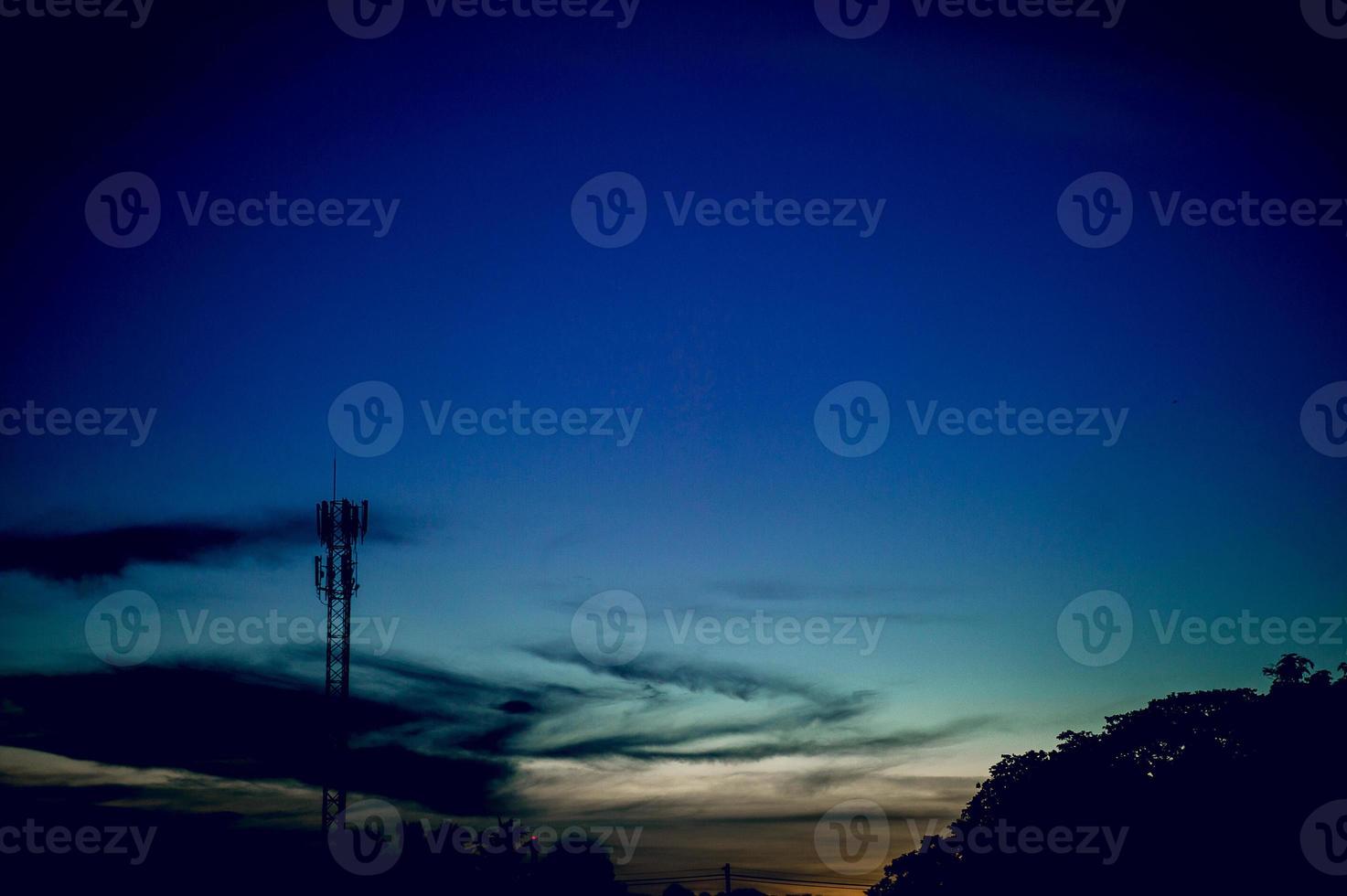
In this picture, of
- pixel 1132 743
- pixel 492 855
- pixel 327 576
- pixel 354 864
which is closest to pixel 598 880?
pixel 492 855

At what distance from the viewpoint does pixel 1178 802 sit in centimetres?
3150

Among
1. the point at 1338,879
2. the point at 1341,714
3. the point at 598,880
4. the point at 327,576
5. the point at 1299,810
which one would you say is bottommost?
the point at 598,880

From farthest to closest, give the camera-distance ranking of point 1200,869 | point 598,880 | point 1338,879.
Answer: point 598,880 → point 1200,869 → point 1338,879

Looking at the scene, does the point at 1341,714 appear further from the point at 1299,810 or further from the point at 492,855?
the point at 492,855

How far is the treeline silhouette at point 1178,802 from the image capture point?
29.1 metres

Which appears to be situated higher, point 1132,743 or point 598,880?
point 1132,743

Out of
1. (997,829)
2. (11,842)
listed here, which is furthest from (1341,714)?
(11,842)

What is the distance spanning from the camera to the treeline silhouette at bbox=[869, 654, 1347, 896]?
95.6ft

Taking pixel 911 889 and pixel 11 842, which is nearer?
pixel 11 842

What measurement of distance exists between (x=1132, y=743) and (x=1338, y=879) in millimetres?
7257

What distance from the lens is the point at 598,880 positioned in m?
57.9

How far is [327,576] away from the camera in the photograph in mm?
37812

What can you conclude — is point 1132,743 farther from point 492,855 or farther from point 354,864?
point 492,855

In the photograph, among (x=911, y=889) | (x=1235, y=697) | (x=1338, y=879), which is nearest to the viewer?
(x=1338, y=879)
